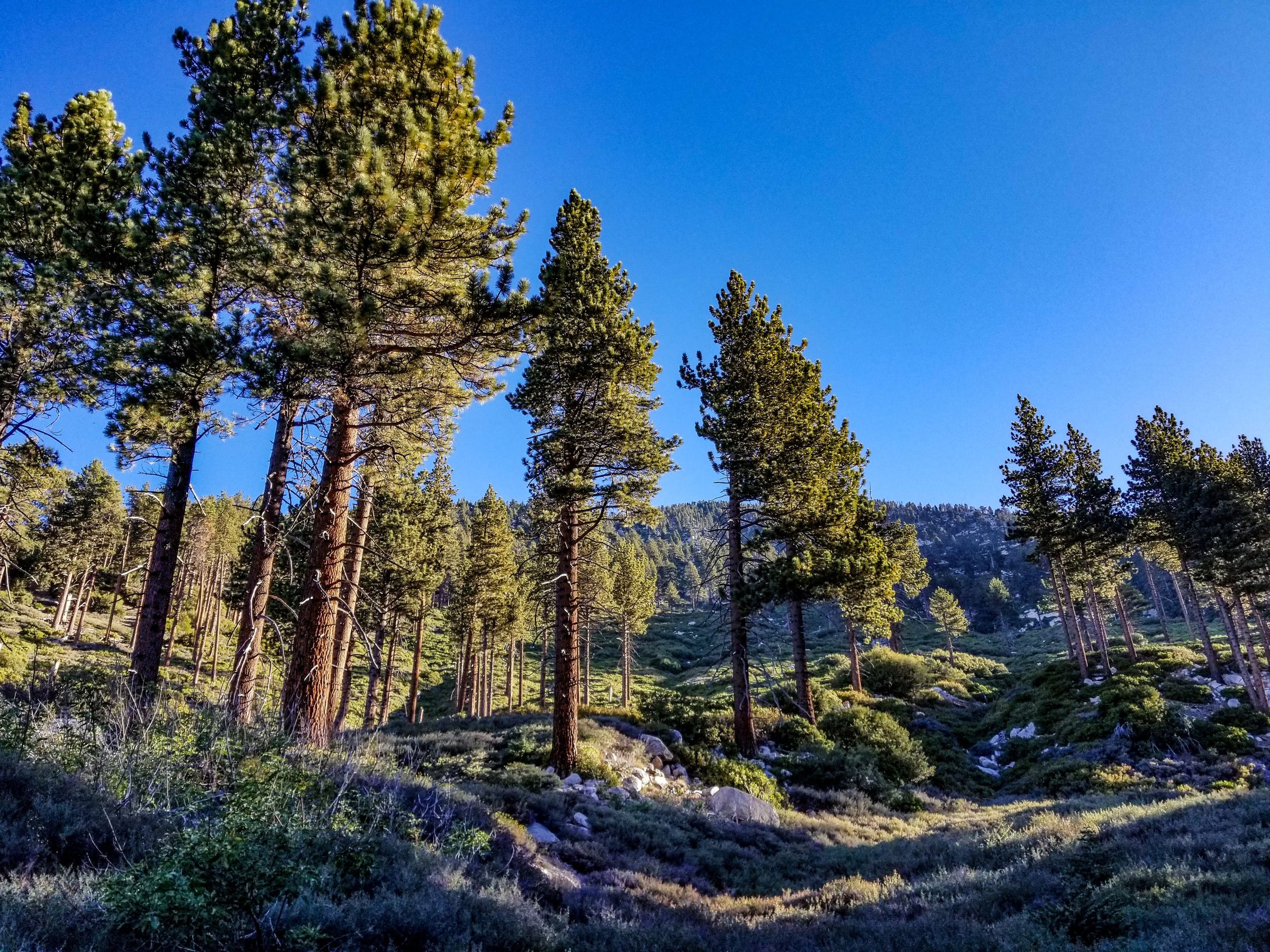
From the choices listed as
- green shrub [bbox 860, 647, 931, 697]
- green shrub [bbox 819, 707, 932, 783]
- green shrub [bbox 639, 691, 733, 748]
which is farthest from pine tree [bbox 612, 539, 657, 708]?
green shrub [bbox 819, 707, 932, 783]

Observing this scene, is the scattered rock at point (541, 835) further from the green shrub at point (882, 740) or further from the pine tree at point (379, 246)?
the green shrub at point (882, 740)

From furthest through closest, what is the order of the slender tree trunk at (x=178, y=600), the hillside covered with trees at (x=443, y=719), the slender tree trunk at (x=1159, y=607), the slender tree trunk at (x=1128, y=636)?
the slender tree trunk at (x=1159, y=607)
the slender tree trunk at (x=178, y=600)
the slender tree trunk at (x=1128, y=636)
the hillside covered with trees at (x=443, y=719)

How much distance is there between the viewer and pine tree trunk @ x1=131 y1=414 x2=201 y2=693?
10.3 metres

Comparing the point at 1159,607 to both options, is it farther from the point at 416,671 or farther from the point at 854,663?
the point at 416,671

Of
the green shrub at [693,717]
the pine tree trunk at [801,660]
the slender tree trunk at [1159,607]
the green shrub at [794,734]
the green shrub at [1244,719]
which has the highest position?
the slender tree trunk at [1159,607]

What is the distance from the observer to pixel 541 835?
30.3 feet

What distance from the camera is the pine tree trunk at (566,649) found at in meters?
13.4

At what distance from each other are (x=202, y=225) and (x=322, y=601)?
283 inches

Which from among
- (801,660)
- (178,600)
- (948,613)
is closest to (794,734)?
(801,660)

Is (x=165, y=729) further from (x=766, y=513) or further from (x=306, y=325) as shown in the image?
(x=766, y=513)

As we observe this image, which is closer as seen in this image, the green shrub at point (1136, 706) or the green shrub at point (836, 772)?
the green shrub at point (836, 772)

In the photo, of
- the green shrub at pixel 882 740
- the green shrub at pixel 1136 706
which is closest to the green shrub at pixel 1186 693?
the green shrub at pixel 1136 706

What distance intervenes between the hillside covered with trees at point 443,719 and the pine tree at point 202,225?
71 mm

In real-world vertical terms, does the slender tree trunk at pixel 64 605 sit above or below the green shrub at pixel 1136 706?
above
